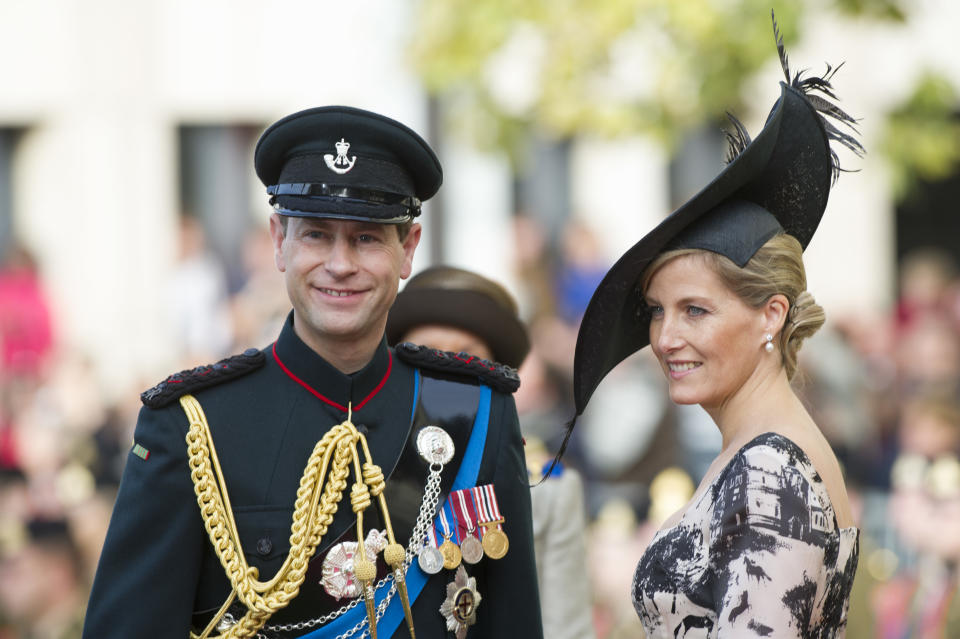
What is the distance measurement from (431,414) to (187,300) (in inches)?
401

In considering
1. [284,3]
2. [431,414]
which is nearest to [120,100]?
[284,3]

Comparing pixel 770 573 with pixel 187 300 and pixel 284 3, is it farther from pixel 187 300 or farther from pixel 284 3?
pixel 284 3

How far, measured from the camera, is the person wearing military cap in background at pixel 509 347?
437 cm

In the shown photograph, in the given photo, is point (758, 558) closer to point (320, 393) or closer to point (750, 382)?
point (750, 382)

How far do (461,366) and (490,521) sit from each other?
405mm

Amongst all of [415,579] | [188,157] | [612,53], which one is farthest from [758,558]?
[188,157]

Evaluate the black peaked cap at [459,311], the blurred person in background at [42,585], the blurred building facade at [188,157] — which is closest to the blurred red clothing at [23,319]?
the blurred building facade at [188,157]

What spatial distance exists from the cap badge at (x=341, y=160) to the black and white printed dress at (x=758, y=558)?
109cm

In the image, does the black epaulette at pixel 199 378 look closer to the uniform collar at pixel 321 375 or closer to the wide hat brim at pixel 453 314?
the uniform collar at pixel 321 375

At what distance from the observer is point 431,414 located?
135 inches

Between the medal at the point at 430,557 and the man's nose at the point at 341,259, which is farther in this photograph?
the medal at the point at 430,557

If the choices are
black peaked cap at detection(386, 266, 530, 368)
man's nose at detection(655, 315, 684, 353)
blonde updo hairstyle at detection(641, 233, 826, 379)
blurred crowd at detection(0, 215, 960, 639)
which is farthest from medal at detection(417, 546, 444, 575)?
black peaked cap at detection(386, 266, 530, 368)

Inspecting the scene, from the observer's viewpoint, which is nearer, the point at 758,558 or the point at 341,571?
the point at 758,558

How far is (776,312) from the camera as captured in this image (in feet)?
10.9
